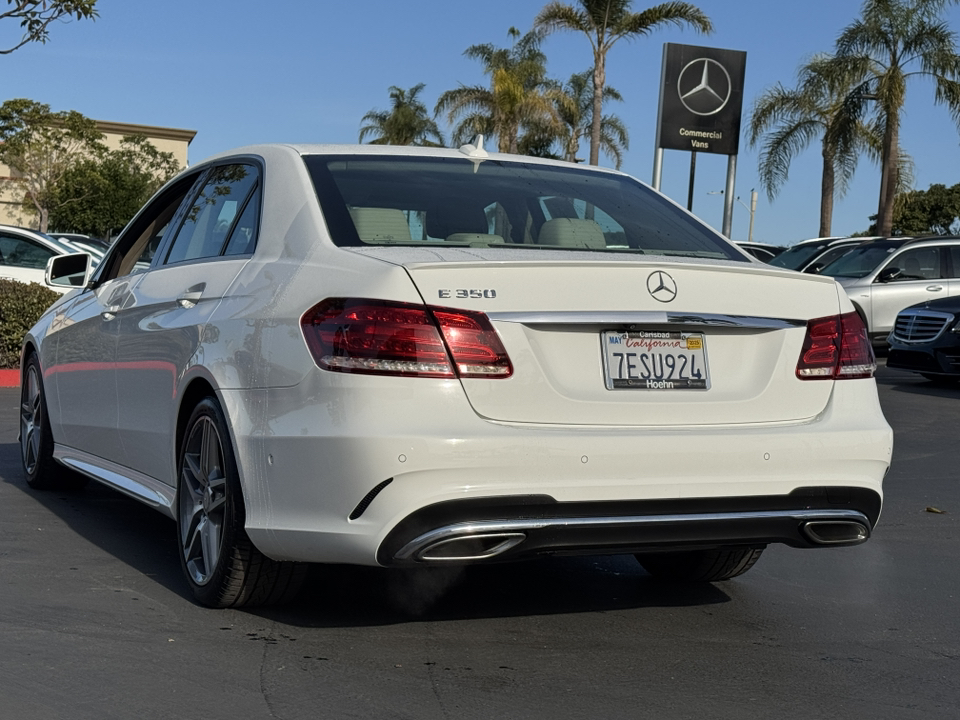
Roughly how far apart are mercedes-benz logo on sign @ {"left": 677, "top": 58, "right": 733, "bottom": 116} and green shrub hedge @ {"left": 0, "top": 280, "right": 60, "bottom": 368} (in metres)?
13.0

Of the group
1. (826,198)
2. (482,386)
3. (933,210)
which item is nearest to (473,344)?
(482,386)

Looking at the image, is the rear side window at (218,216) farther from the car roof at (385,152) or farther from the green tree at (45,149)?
the green tree at (45,149)

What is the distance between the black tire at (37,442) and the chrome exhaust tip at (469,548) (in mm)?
3653

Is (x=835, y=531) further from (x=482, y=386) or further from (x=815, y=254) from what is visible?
(x=815, y=254)

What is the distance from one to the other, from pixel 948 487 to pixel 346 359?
5533 mm

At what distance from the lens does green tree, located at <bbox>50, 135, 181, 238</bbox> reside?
189 feet

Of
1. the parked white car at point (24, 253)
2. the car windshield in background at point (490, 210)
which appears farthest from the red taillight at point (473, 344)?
the parked white car at point (24, 253)

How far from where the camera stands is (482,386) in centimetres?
395

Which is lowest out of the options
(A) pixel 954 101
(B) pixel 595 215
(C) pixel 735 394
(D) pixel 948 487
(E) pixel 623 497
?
(D) pixel 948 487

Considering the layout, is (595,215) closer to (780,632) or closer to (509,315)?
(509,315)

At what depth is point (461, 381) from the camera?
3928 millimetres

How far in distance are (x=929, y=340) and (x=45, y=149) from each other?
47.3 m

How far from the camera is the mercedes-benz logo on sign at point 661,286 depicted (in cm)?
415

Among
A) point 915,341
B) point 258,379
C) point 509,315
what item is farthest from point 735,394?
point 915,341
